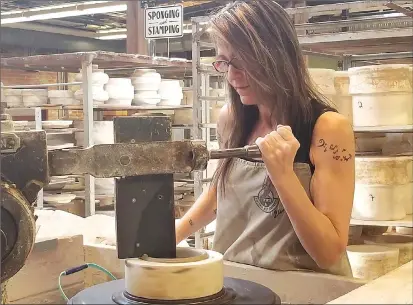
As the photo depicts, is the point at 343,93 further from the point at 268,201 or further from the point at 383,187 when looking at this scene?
the point at 268,201

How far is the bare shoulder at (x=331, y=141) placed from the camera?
1.44 metres

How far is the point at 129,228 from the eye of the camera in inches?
37.4

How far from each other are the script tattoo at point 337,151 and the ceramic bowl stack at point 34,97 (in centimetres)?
441

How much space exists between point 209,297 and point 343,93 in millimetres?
2509

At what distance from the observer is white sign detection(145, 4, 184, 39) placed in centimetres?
464

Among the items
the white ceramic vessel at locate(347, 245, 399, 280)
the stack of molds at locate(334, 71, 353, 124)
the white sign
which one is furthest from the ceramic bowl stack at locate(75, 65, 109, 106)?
the white ceramic vessel at locate(347, 245, 399, 280)

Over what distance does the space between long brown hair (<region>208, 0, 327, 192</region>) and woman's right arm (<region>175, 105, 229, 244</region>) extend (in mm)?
245

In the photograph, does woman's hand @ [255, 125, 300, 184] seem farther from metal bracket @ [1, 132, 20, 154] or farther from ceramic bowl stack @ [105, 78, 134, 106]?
ceramic bowl stack @ [105, 78, 134, 106]

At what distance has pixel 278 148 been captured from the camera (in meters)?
1.14

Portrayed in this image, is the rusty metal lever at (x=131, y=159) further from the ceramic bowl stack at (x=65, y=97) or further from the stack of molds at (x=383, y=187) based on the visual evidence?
the ceramic bowl stack at (x=65, y=97)

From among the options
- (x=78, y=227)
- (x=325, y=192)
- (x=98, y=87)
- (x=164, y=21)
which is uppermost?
(x=164, y=21)

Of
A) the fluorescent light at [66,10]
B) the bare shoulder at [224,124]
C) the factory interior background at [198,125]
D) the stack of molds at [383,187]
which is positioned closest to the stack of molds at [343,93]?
the factory interior background at [198,125]

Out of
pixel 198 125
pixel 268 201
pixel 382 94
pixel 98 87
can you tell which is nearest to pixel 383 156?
pixel 382 94

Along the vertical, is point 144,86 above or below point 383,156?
above
